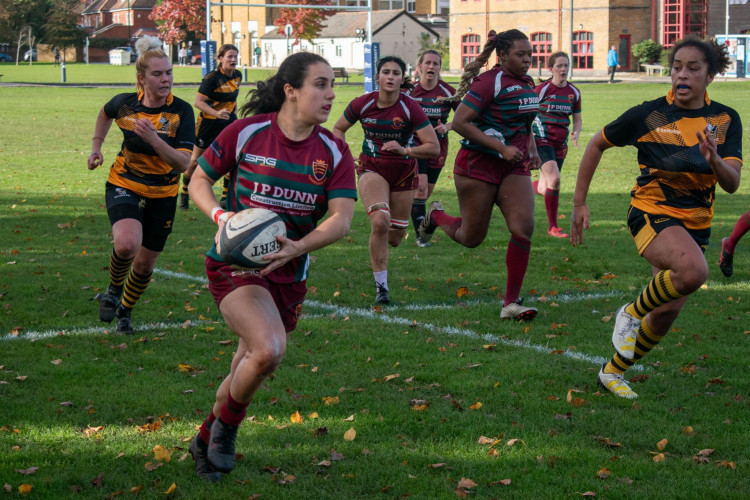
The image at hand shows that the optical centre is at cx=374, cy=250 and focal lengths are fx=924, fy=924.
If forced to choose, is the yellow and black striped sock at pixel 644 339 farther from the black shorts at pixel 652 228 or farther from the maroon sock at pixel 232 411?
the maroon sock at pixel 232 411

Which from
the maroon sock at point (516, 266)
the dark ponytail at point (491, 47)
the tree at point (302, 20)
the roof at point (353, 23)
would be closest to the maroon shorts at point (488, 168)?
the maroon sock at point (516, 266)

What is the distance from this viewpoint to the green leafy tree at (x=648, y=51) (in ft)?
202

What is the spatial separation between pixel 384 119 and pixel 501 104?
145 cm

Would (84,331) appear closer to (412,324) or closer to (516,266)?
(412,324)

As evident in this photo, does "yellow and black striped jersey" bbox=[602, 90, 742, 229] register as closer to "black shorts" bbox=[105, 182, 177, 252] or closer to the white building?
"black shorts" bbox=[105, 182, 177, 252]

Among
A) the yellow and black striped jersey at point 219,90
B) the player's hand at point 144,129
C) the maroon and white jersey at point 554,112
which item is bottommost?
the player's hand at point 144,129

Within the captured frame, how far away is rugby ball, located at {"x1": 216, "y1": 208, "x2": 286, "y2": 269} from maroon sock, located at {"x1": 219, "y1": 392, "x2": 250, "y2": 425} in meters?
0.71

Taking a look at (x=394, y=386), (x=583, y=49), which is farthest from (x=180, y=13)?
(x=394, y=386)

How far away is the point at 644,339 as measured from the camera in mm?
6051

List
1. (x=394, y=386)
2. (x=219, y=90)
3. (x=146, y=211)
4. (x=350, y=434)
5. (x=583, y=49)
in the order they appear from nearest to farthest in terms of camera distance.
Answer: (x=350, y=434), (x=394, y=386), (x=146, y=211), (x=219, y=90), (x=583, y=49)

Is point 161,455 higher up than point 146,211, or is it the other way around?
point 146,211

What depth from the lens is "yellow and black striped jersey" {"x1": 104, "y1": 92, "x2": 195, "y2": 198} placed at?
7477 millimetres

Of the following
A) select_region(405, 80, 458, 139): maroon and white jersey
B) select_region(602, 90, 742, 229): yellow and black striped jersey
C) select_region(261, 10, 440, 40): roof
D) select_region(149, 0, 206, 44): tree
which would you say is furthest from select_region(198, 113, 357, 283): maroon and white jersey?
select_region(261, 10, 440, 40): roof

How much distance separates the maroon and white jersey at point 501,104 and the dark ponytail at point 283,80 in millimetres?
3401
